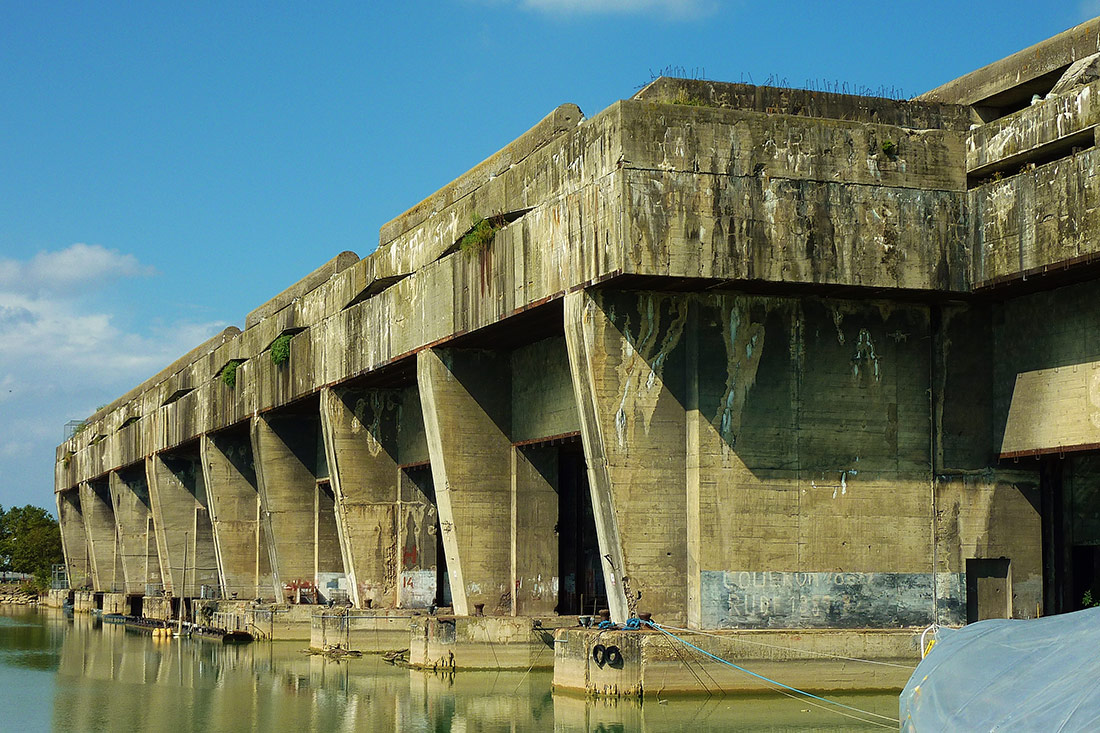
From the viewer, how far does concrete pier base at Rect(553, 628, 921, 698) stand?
26875mm

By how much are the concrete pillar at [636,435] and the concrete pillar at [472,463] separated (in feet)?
28.7

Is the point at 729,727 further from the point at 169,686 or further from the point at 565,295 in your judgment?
the point at 169,686

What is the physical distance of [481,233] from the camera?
33.2 metres

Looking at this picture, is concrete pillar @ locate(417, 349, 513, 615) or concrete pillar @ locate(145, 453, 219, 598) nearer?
concrete pillar @ locate(417, 349, 513, 615)

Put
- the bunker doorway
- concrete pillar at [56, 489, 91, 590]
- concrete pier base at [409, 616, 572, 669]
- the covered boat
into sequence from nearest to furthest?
the covered boat → the bunker doorway → concrete pier base at [409, 616, 572, 669] → concrete pillar at [56, 489, 91, 590]

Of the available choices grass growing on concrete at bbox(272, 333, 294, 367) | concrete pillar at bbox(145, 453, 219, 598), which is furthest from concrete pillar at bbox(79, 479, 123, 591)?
grass growing on concrete at bbox(272, 333, 294, 367)

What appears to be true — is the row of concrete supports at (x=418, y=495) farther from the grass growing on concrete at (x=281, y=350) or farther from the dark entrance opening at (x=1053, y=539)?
the dark entrance opening at (x=1053, y=539)

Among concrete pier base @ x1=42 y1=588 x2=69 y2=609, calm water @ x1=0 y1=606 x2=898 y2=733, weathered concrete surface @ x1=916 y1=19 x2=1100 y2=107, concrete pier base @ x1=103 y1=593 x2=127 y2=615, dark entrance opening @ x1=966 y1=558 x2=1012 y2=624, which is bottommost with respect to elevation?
concrete pier base @ x1=42 y1=588 x2=69 y2=609

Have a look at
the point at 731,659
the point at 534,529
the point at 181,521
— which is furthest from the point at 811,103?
the point at 181,521

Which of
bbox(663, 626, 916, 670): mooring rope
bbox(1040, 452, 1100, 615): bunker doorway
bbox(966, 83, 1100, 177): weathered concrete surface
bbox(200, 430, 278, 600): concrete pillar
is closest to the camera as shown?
bbox(966, 83, 1100, 177): weathered concrete surface

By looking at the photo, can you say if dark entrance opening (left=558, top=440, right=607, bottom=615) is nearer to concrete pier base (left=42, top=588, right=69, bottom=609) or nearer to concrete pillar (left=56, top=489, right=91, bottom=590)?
concrete pier base (left=42, top=588, right=69, bottom=609)

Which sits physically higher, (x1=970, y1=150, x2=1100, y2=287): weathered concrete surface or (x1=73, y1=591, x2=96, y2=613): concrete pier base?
(x1=970, y1=150, x2=1100, y2=287): weathered concrete surface

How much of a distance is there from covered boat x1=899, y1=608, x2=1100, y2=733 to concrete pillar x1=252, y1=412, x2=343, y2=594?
39524 millimetres

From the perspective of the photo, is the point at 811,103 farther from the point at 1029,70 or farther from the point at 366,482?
the point at 366,482
